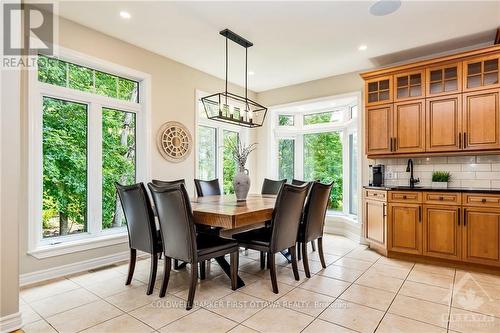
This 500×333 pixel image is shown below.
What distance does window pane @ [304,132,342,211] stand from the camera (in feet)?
17.7

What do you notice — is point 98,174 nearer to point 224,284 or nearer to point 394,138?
point 224,284

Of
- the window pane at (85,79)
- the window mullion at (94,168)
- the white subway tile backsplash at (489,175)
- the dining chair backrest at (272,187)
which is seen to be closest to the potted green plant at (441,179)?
the white subway tile backsplash at (489,175)

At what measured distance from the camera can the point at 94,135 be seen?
11.4 feet

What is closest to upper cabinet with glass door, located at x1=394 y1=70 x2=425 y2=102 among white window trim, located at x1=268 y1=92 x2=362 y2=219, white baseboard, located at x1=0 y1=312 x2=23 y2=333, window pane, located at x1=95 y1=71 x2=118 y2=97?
white window trim, located at x1=268 y1=92 x2=362 y2=219

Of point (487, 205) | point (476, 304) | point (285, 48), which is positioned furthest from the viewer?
point (285, 48)

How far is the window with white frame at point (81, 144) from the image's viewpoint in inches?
120

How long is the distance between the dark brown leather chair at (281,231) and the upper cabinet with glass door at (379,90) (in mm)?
2121

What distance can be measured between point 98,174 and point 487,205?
4465 millimetres

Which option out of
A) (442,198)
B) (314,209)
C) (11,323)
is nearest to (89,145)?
(11,323)

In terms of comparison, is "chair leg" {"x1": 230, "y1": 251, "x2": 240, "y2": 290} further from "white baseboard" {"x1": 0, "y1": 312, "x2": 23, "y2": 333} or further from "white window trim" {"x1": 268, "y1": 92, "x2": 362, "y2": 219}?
"white window trim" {"x1": 268, "y1": 92, "x2": 362, "y2": 219}

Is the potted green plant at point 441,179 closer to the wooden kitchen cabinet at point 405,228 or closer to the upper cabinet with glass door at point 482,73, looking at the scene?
the wooden kitchen cabinet at point 405,228

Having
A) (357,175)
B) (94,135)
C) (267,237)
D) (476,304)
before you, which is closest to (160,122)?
(94,135)

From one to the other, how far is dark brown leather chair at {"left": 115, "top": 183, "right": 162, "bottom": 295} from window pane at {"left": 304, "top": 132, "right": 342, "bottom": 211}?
11.7 ft

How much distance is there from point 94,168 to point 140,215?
4.09 ft
